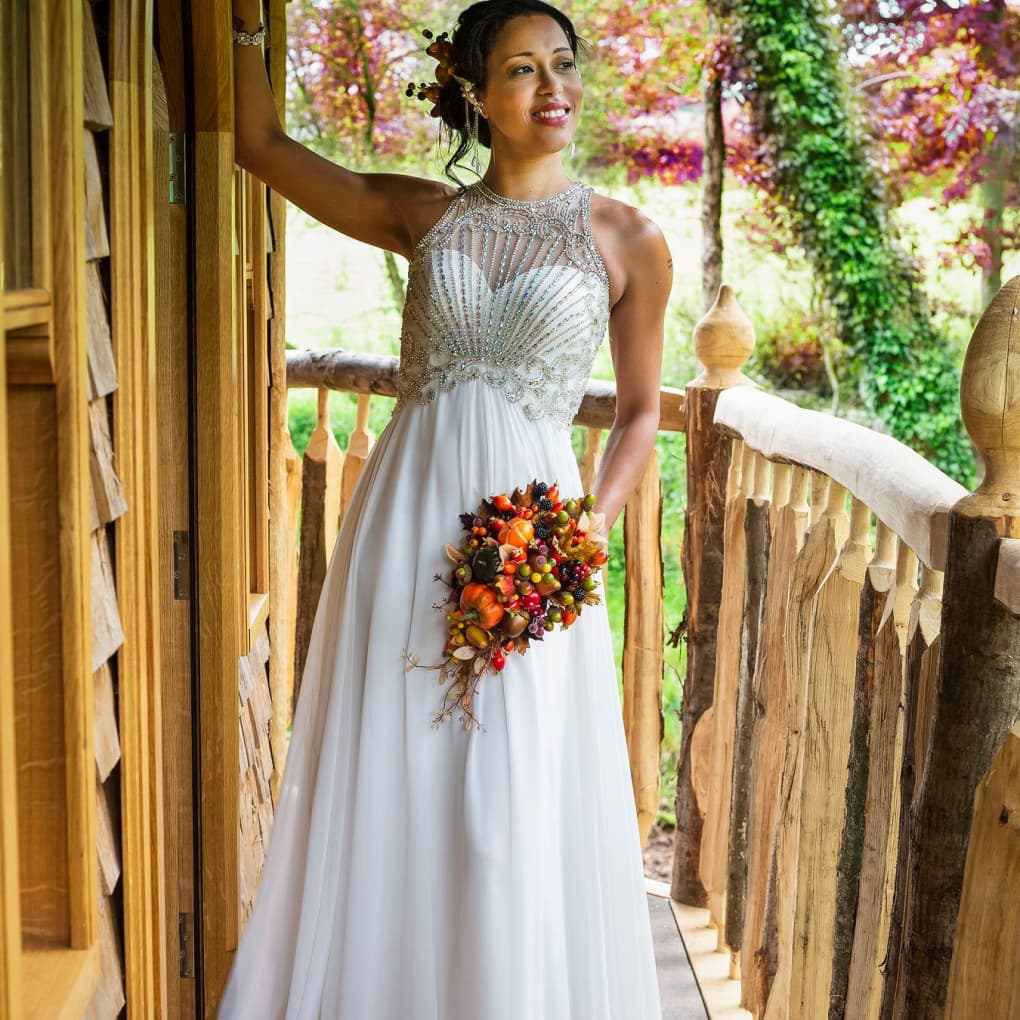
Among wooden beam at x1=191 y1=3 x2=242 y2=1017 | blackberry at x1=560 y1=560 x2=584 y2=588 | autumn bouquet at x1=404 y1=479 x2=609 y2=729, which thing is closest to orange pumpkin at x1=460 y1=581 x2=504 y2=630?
autumn bouquet at x1=404 y1=479 x2=609 y2=729

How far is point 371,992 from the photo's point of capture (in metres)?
2.10

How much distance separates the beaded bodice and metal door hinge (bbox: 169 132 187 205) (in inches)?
16.5

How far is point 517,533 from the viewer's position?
1969mm

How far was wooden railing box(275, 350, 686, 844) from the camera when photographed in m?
3.13

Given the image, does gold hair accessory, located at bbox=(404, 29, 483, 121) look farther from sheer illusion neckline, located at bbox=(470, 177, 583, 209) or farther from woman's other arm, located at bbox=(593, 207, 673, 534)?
woman's other arm, located at bbox=(593, 207, 673, 534)

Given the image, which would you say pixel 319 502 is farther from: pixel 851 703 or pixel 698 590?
pixel 851 703

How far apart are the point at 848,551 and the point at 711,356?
37.4 inches

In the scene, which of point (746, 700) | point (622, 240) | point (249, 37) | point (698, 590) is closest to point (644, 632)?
point (698, 590)

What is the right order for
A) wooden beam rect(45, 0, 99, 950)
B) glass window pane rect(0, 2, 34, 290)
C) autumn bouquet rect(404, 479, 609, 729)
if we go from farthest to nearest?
autumn bouquet rect(404, 479, 609, 729)
wooden beam rect(45, 0, 99, 950)
glass window pane rect(0, 2, 34, 290)

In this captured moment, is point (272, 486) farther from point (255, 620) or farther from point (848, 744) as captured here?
point (848, 744)

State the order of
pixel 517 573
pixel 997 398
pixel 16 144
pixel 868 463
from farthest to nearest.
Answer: pixel 517 573 → pixel 868 463 → pixel 997 398 → pixel 16 144

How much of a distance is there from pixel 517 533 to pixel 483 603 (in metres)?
0.12

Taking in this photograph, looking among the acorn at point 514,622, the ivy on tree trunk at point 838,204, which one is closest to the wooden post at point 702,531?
the acorn at point 514,622

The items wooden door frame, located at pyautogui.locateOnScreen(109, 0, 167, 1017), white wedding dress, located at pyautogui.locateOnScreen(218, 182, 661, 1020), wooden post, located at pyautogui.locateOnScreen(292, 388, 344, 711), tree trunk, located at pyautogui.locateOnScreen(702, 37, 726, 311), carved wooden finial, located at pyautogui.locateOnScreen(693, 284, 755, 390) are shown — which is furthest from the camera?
tree trunk, located at pyautogui.locateOnScreen(702, 37, 726, 311)
